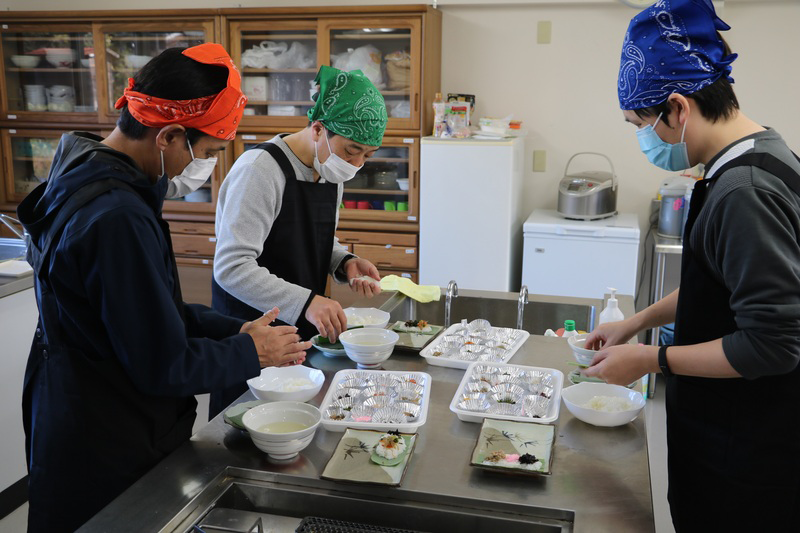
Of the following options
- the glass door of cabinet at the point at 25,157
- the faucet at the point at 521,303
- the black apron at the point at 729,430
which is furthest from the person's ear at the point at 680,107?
the glass door of cabinet at the point at 25,157

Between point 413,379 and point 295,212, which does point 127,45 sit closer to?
point 295,212

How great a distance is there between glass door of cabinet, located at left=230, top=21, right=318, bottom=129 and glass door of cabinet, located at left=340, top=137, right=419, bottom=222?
0.51 m

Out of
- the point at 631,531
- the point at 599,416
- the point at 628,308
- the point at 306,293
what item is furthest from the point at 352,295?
the point at 631,531

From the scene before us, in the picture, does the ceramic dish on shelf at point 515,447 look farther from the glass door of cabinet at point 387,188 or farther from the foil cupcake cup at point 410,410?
the glass door of cabinet at point 387,188

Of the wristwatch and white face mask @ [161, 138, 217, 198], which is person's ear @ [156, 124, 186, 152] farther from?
the wristwatch

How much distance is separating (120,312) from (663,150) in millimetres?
1027

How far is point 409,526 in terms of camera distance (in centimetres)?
117

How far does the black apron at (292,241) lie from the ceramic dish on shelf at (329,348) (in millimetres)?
180

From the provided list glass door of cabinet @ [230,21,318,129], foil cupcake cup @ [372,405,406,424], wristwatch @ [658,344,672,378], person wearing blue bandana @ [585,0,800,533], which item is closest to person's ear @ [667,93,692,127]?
person wearing blue bandana @ [585,0,800,533]

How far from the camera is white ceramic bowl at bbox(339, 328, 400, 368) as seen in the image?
169 cm

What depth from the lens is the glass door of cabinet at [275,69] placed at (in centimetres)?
422

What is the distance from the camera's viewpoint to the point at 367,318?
203cm

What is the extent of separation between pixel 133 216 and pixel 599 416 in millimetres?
955

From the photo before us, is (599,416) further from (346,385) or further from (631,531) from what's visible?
(346,385)
